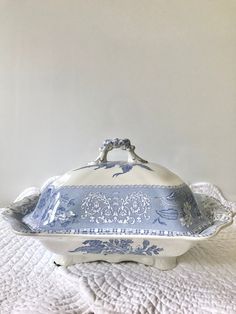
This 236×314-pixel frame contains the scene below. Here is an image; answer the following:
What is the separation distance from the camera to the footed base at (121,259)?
0.53 metres

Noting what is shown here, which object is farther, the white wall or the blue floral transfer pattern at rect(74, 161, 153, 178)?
the white wall

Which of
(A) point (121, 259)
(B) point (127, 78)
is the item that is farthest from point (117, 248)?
(B) point (127, 78)

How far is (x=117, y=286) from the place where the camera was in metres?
0.47

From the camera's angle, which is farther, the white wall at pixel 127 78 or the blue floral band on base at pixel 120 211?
the white wall at pixel 127 78

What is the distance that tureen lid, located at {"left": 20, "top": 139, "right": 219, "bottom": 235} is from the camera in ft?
1.66

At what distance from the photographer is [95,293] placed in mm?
444

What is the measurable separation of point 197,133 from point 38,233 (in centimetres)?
63

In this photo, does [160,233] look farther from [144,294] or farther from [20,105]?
[20,105]

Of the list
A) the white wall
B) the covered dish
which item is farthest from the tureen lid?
the white wall

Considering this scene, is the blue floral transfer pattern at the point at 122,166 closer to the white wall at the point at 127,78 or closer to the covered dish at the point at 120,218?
the covered dish at the point at 120,218

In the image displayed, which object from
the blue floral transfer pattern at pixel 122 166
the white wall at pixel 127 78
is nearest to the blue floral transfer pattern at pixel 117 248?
the blue floral transfer pattern at pixel 122 166

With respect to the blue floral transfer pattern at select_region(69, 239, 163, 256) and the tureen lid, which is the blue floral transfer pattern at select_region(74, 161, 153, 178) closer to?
the tureen lid

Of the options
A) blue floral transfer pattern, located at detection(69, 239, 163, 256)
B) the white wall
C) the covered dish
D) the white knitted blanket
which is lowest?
the white knitted blanket

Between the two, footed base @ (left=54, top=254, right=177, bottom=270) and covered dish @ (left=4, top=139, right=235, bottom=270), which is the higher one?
covered dish @ (left=4, top=139, right=235, bottom=270)
